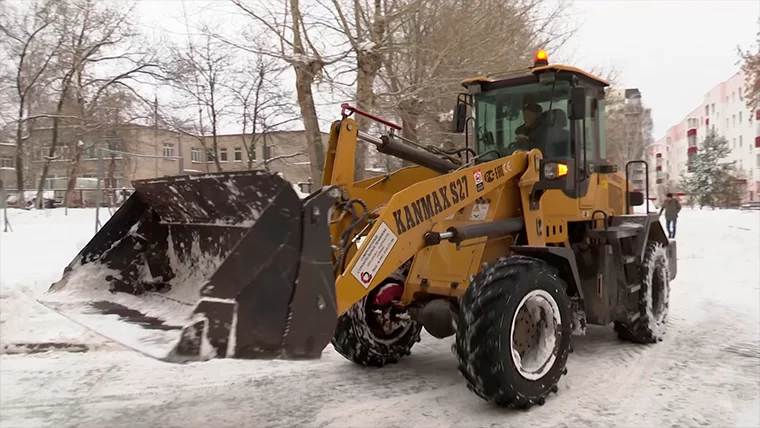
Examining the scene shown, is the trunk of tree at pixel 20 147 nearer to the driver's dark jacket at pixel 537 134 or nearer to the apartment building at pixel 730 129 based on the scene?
the driver's dark jacket at pixel 537 134

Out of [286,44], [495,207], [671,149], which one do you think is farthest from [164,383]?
[671,149]

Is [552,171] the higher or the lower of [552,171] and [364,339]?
the higher

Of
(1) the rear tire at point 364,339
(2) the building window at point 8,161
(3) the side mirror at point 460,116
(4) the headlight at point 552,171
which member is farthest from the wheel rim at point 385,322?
(2) the building window at point 8,161

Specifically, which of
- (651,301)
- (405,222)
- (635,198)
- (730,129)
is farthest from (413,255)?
(730,129)

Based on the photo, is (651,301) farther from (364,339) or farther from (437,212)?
(437,212)

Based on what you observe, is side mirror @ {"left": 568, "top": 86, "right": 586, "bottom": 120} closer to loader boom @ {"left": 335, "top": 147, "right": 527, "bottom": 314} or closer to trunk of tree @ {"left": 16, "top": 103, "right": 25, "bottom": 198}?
loader boom @ {"left": 335, "top": 147, "right": 527, "bottom": 314}

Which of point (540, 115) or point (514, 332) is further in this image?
point (540, 115)

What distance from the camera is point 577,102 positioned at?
5465mm

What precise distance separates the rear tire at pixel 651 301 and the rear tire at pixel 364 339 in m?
2.50

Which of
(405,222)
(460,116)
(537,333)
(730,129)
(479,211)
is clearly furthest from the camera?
(730,129)

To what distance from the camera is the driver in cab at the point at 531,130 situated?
581 cm

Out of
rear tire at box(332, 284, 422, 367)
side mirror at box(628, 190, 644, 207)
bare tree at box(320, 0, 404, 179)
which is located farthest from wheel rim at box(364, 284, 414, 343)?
bare tree at box(320, 0, 404, 179)

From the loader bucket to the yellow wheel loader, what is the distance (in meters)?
0.01

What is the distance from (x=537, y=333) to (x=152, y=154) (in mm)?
25653
